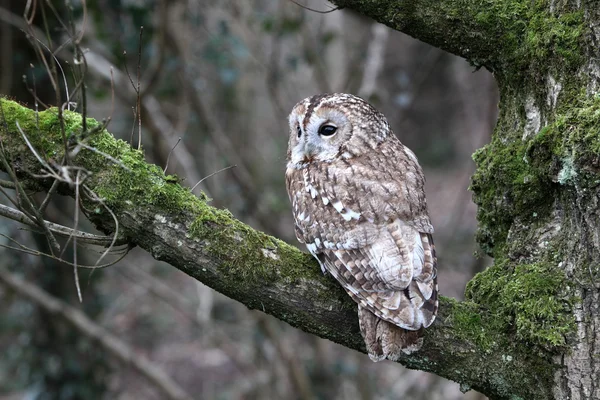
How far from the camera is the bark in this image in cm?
248

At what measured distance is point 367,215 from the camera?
3004 millimetres

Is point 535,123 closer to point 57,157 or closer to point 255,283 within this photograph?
point 255,283

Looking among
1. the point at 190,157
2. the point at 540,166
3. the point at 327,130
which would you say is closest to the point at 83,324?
the point at 190,157

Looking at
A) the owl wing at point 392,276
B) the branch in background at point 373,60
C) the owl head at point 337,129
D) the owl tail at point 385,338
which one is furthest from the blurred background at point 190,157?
the owl tail at point 385,338

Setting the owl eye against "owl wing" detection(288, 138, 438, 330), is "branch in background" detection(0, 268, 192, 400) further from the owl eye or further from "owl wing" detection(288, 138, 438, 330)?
the owl eye

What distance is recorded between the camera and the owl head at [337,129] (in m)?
3.44

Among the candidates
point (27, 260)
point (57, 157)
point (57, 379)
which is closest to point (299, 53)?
point (27, 260)

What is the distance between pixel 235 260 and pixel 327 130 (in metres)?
1.24

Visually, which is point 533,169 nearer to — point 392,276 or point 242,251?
point 392,276

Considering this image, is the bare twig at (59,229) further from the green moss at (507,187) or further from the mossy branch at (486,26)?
the green moss at (507,187)

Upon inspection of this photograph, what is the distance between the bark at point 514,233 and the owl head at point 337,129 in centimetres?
70

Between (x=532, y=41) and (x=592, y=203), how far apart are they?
795mm

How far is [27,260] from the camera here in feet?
20.8

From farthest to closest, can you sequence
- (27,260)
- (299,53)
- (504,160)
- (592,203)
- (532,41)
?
(299,53)
(27,260)
(504,160)
(532,41)
(592,203)
